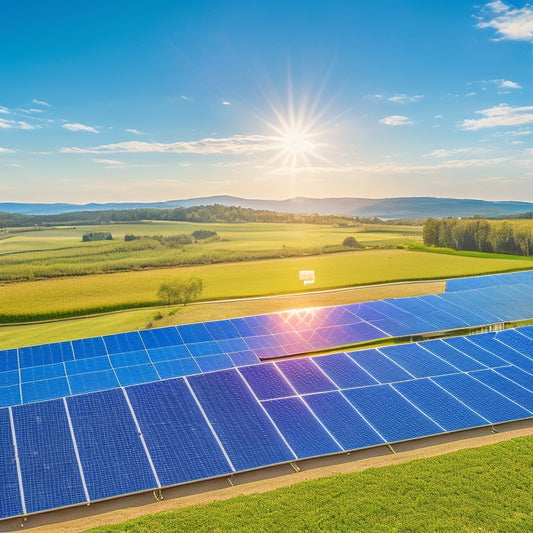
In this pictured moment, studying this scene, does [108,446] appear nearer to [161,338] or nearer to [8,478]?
[8,478]

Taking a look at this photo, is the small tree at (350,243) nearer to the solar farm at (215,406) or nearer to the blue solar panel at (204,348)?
the solar farm at (215,406)

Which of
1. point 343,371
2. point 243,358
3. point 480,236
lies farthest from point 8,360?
point 480,236

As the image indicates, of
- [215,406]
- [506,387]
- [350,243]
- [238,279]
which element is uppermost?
[215,406]

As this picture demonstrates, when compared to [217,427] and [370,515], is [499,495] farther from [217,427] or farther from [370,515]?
[217,427]

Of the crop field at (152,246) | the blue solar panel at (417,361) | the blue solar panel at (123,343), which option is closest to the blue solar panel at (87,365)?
the blue solar panel at (123,343)

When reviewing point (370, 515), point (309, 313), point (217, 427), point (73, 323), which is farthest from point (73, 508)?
point (73, 323)

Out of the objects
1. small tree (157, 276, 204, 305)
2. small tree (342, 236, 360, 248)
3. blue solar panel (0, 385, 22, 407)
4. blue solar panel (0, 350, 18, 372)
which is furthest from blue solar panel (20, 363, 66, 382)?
small tree (342, 236, 360, 248)

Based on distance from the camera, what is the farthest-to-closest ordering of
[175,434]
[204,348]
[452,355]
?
[204,348] < [452,355] < [175,434]
